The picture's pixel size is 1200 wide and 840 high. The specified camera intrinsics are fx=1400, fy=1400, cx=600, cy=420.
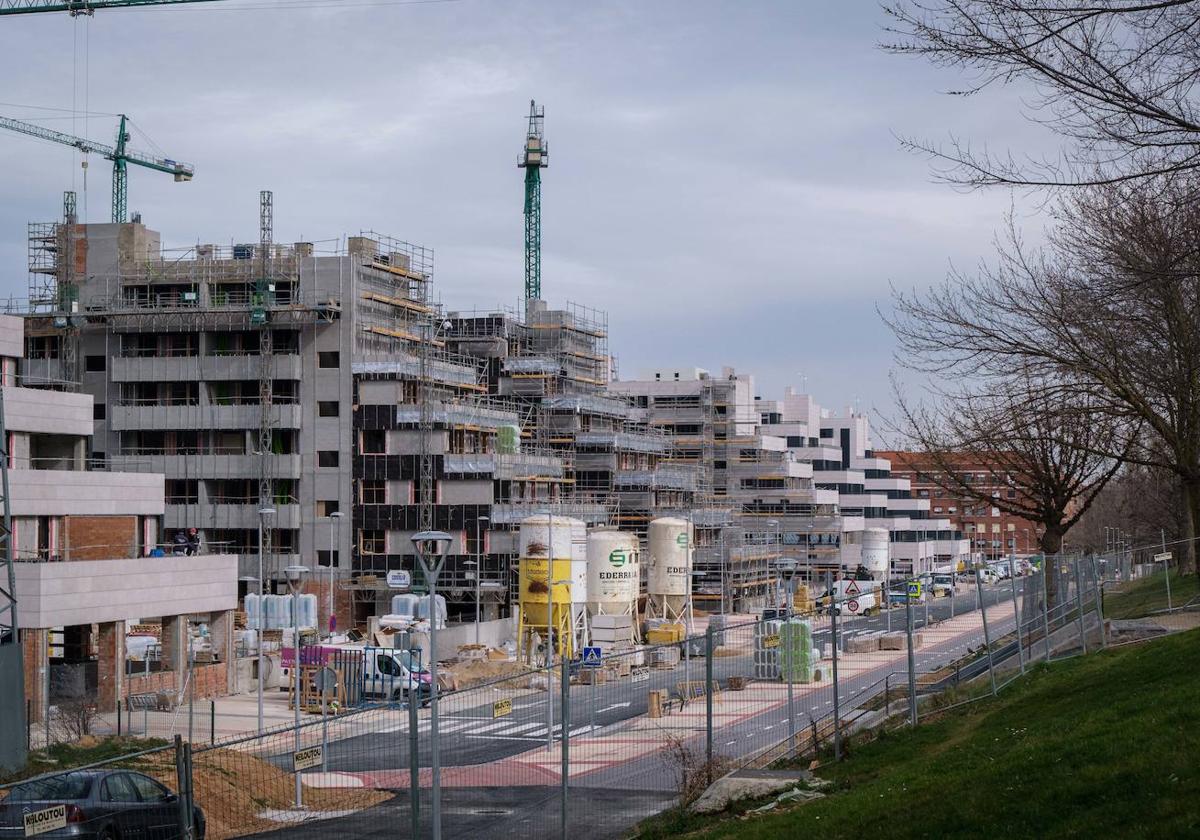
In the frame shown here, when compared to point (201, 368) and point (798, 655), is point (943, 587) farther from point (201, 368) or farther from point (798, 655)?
point (798, 655)

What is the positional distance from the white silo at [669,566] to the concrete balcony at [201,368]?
2318 cm

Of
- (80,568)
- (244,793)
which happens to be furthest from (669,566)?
(244,793)

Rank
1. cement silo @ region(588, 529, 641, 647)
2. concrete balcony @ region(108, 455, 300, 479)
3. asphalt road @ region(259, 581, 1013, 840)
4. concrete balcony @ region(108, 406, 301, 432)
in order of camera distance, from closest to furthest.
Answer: asphalt road @ region(259, 581, 1013, 840)
cement silo @ region(588, 529, 641, 647)
concrete balcony @ region(108, 455, 300, 479)
concrete balcony @ region(108, 406, 301, 432)

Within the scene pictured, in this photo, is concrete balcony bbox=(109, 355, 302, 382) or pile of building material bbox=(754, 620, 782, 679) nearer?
pile of building material bbox=(754, 620, 782, 679)

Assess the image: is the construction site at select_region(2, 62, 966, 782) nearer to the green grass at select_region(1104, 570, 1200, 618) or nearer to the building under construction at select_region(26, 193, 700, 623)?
the building under construction at select_region(26, 193, 700, 623)

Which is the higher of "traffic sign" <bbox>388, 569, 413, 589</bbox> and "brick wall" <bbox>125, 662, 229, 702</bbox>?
"traffic sign" <bbox>388, 569, 413, 589</bbox>

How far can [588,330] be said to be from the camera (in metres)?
107

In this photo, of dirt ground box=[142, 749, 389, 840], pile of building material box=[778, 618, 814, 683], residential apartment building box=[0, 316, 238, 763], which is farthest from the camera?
residential apartment building box=[0, 316, 238, 763]

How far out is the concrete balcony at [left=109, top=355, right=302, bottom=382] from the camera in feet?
265

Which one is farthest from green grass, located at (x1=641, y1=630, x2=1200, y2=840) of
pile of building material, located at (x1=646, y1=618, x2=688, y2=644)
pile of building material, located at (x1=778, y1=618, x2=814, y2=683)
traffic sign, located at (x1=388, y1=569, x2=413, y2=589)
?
pile of building material, located at (x1=646, y1=618, x2=688, y2=644)

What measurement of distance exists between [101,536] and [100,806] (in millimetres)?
35739

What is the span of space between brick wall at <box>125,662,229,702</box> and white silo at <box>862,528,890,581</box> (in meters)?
81.2

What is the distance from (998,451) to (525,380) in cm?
6643

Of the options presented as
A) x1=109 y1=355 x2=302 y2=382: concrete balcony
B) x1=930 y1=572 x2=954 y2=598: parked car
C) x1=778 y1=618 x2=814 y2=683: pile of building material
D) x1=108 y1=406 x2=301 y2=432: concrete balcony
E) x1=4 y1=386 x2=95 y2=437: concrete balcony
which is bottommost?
x1=930 y1=572 x2=954 y2=598: parked car
